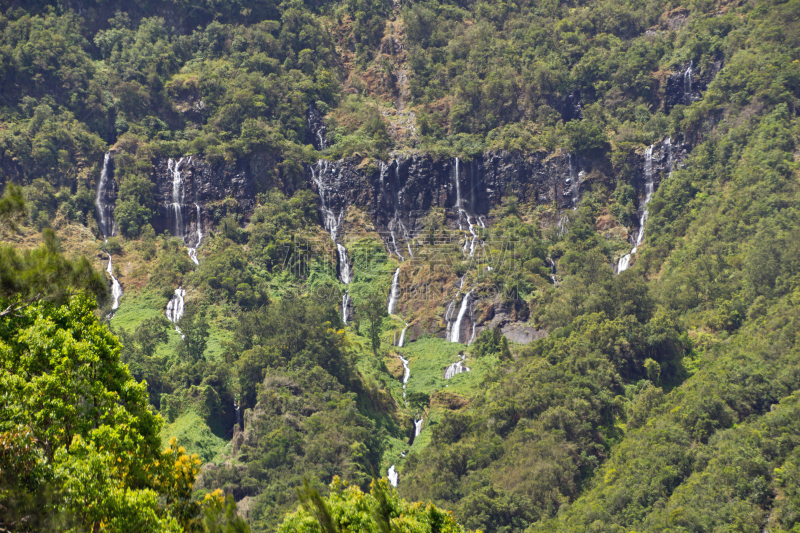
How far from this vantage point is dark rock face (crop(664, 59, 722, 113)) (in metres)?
61.3

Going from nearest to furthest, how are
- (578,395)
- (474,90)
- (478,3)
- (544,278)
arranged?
(578,395) < (544,278) < (474,90) < (478,3)

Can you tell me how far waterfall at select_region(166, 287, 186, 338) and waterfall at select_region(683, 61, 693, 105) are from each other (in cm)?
4840

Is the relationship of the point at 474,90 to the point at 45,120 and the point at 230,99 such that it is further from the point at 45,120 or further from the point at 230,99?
the point at 45,120

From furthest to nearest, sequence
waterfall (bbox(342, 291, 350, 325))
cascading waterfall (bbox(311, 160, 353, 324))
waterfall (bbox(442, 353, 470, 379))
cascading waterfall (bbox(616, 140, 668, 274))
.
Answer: cascading waterfall (bbox(616, 140, 668, 274)) < cascading waterfall (bbox(311, 160, 353, 324)) < waterfall (bbox(342, 291, 350, 325)) < waterfall (bbox(442, 353, 470, 379))

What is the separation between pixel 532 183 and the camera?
203 ft

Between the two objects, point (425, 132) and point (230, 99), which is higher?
point (230, 99)

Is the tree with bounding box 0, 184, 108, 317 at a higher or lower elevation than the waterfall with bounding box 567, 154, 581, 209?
higher

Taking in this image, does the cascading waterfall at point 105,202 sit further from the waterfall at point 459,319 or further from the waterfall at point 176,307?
the waterfall at point 459,319

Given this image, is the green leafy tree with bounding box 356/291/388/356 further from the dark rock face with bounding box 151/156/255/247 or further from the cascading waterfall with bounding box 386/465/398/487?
the dark rock face with bounding box 151/156/255/247

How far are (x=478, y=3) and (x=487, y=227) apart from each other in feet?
103

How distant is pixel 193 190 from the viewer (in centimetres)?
5941

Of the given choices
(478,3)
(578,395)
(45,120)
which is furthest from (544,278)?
(45,120)

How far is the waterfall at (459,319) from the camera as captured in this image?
51750 millimetres

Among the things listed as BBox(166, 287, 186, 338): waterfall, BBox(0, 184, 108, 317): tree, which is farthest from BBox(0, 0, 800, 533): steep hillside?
BBox(0, 184, 108, 317): tree
